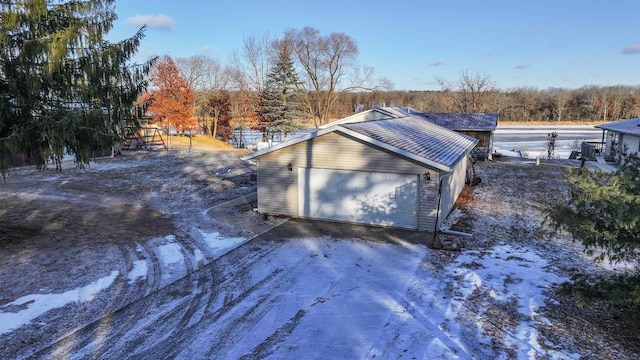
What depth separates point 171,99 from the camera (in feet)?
110

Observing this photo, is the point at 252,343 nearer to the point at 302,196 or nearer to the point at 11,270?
the point at 11,270

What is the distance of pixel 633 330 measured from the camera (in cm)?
666

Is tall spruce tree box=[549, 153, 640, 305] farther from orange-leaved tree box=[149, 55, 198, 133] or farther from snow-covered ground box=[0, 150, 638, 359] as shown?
orange-leaved tree box=[149, 55, 198, 133]

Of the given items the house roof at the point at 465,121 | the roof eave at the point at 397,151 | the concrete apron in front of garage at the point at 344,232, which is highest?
the house roof at the point at 465,121

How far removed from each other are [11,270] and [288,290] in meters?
6.23

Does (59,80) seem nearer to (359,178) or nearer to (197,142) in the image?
(359,178)

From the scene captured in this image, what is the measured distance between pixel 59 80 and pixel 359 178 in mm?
8583

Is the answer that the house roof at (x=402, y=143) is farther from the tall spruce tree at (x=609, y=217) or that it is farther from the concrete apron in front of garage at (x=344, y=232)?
the tall spruce tree at (x=609, y=217)

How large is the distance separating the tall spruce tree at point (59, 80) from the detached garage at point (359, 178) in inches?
185

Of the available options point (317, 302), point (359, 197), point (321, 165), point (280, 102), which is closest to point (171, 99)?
point (280, 102)

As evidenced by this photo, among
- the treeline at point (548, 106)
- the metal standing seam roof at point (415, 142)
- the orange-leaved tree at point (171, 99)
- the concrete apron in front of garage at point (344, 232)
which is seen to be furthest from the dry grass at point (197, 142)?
the treeline at point (548, 106)

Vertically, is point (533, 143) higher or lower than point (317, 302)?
higher

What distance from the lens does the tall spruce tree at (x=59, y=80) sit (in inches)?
373

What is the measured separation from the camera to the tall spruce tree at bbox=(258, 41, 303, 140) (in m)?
38.0
